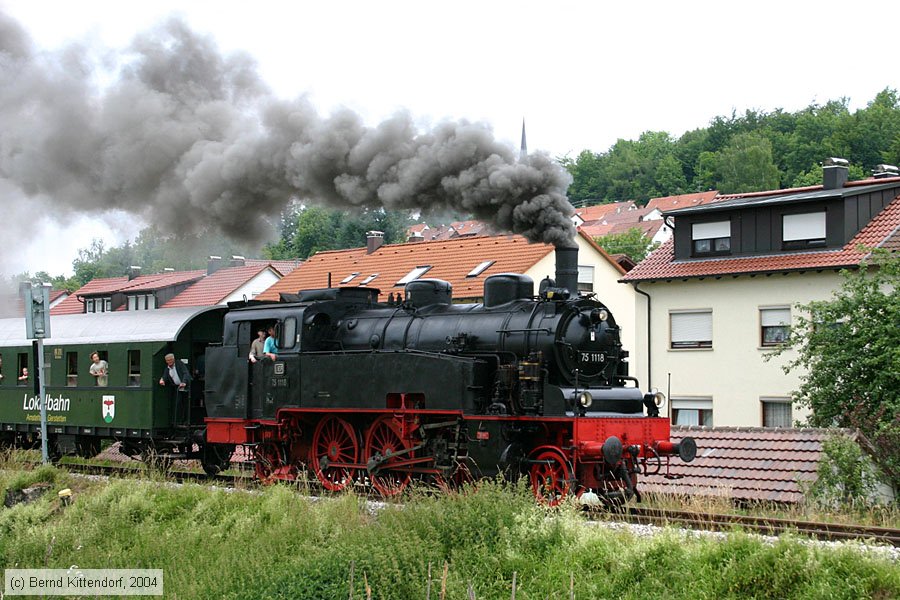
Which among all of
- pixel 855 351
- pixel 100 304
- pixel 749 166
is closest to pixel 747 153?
pixel 749 166

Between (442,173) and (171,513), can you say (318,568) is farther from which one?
(442,173)

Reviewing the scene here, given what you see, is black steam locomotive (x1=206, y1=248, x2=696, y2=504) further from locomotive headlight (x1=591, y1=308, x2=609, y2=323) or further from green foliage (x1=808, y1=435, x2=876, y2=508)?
green foliage (x1=808, y1=435, x2=876, y2=508)

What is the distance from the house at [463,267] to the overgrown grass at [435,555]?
21402 millimetres

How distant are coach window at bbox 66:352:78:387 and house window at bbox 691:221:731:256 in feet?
55.6

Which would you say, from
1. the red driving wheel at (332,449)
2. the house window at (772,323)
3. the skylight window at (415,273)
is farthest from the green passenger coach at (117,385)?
the skylight window at (415,273)

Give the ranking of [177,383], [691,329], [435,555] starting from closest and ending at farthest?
[435,555] → [177,383] → [691,329]

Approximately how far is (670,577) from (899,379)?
11.1 m

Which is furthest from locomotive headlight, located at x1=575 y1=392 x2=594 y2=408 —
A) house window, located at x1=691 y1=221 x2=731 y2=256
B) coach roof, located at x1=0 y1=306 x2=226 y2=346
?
house window, located at x1=691 y1=221 x2=731 y2=256

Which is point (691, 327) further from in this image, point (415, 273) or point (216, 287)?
point (216, 287)

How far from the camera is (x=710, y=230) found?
94.2 feet

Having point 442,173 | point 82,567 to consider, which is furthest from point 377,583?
point 442,173

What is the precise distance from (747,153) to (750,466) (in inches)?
3159

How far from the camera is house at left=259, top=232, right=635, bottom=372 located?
114 ft

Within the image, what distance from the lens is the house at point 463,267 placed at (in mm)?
34750
